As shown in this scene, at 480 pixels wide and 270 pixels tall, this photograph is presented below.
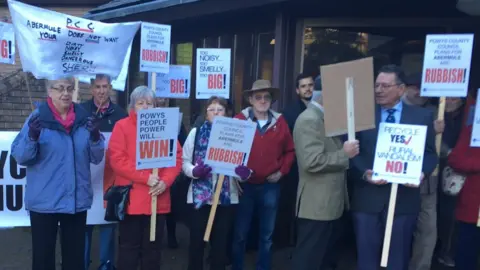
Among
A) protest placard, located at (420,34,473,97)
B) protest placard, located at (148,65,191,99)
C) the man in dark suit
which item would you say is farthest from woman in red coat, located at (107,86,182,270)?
protest placard, located at (420,34,473,97)

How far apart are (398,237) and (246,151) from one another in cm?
140

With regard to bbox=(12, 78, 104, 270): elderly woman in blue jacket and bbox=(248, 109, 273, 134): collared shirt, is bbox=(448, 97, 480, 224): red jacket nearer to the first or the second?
bbox=(248, 109, 273, 134): collared shirt

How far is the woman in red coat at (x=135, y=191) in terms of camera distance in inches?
157

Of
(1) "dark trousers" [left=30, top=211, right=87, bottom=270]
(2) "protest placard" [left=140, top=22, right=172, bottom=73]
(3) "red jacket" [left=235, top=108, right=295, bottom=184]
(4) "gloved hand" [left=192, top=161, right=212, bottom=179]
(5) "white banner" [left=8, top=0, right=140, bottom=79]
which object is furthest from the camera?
(2) "protest placard" [left=140, top=22, right=172, bottom=73]

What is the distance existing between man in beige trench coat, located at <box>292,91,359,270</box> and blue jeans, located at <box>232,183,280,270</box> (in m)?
0.67

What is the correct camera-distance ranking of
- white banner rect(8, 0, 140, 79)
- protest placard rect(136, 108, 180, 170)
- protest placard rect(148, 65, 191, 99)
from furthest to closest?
protest placard rect(148, 65, 191, 99) → white banner rect(8, 0, 140, 79) → protest placard rect(136, 108, 180, 170)

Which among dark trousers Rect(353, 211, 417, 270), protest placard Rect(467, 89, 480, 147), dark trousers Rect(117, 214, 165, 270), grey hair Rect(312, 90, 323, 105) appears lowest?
dark trousers Rect(117, 214, 165, 270)

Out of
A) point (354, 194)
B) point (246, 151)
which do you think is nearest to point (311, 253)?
point (354, 194)

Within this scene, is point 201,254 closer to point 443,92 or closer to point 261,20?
point 443,92

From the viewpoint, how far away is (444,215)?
5.10 meters

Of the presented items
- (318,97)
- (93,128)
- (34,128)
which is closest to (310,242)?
(318,97)

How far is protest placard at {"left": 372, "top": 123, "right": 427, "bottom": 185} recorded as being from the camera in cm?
346

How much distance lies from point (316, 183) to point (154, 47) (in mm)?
2356

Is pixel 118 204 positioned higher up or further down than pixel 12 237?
higher up
